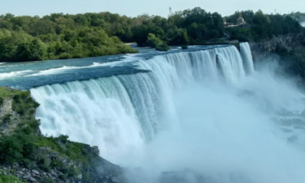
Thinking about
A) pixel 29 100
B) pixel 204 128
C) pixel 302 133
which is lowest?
pixel 302 133

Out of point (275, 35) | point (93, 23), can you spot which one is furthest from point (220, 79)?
point (93, 23)

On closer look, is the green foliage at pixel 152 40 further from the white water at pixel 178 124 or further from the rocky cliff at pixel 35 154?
the rocky cliff at pixel 35 154

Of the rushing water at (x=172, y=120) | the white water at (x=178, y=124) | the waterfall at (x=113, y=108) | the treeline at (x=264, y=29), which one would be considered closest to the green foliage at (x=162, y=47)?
the rushing water at (x=172, y=120)

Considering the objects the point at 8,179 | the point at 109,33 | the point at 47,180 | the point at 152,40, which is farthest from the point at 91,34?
the point at 8,179

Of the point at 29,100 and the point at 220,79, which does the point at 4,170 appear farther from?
the point at 220,79

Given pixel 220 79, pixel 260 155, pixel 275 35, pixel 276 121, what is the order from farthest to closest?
1. pixel 275 35
2. pixel 220 79
3. pixel 276 121
4. pixel 260 155
